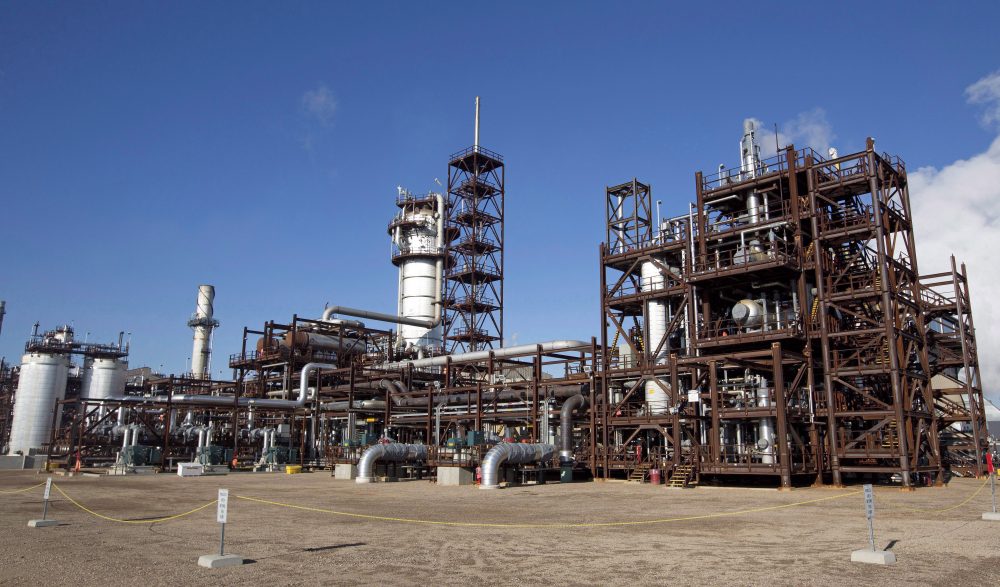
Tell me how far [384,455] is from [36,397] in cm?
4372

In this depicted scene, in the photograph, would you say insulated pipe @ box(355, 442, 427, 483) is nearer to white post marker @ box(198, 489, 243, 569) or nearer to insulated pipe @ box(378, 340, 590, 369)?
insulated pipe @ box(378, 340, 590, 369)

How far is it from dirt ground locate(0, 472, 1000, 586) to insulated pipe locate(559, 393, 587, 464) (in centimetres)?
1267

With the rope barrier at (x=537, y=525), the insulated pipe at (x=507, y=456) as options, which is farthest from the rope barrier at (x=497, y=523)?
the insulated pipe at (x=507, y=456)

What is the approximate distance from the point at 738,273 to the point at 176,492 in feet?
87.9

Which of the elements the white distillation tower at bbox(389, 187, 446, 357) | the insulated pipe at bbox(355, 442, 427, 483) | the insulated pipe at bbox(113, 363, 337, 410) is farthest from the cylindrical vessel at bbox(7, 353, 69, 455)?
the insulated pipe at bbox(355, 442, 427, 483)

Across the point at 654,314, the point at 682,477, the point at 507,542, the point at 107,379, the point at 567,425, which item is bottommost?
the point at 507,542

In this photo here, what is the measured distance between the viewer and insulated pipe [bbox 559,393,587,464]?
37741 mm

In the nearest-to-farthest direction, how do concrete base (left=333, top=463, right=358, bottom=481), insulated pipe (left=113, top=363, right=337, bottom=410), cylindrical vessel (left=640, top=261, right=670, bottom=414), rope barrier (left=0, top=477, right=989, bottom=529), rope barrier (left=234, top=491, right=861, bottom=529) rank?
rope barrier (left=234, top=491, right=861, bottom=529)
rope barrier (left=0, top=477, right=989, bottom=529)
concrete base (left=333, top=463, right=358, bottom=481)
cylindrical vessel (left=640, top=261, right=670, bottom=414)
insulated pipe (left=113, top=363, right=337, bottom=410)

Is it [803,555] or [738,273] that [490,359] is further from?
[803,555]

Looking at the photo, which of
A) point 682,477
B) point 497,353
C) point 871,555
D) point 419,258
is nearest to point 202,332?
point 419,258

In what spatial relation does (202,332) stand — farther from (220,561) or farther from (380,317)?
(220,561)

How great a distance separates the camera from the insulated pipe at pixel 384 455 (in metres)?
37.5

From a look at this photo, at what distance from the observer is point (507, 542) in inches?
563

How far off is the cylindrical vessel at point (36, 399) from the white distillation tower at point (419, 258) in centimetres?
3069
